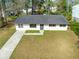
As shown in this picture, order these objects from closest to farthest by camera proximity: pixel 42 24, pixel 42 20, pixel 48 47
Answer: pixel 48 47 < pixel 42 24 < pixel 42 20

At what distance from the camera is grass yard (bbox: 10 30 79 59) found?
902 inches

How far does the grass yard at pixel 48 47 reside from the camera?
22.9 metres

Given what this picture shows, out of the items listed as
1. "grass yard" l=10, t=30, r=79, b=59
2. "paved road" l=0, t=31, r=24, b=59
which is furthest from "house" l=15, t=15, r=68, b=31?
"paved road" l=0, t=31, r=24, b=59

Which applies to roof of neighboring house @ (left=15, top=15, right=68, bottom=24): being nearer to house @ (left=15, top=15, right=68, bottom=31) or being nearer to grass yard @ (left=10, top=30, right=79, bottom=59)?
house @ (left=15, top=15, right=68, bottom=31)

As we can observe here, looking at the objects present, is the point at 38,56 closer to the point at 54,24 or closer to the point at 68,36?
the point at 68,36

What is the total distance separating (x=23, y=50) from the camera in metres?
25.4

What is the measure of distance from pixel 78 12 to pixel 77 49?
2232cm

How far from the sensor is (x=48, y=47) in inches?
1057

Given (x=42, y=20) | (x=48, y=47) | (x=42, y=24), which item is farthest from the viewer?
(x=42, y=20)

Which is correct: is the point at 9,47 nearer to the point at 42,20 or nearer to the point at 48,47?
the point at 48,47

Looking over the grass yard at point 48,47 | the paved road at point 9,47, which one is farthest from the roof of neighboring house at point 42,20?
the paved road at point 9,47

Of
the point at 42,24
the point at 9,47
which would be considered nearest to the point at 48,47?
the point at 9,47

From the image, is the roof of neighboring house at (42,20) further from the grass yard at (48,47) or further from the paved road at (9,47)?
the paved road at (9,47)

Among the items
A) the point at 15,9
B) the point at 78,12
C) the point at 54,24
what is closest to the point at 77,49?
the point at 54,24
